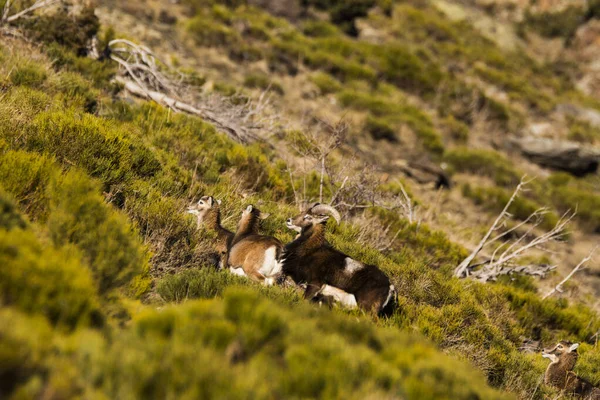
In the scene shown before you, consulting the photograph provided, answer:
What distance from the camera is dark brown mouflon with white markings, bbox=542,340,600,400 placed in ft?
18.4

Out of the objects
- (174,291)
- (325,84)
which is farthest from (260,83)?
(174,291)

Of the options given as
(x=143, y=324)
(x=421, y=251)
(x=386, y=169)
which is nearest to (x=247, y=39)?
(x=386, y=169)

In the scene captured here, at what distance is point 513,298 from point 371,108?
11.0 meters

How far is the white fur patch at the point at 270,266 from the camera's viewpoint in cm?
510

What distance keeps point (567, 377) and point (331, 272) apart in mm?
3353

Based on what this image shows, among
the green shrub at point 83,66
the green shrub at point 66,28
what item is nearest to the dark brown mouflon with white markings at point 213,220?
the green shrub at point 83,66

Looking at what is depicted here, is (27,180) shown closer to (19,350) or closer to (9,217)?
(9,217)

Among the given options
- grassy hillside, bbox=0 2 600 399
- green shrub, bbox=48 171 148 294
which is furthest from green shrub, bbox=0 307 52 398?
green shrub, bbox=48 171 148 294

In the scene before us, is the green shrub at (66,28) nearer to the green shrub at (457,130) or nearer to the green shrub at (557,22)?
the green shrub at (457,130)

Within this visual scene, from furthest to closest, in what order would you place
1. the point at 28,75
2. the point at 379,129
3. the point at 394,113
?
the point at 394,113 → the point at 379,129 → the point at 28,75

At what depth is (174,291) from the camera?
4262mm

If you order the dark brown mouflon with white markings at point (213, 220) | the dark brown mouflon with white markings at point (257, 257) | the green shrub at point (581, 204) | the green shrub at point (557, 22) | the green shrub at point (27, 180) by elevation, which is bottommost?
the green shrub at point (581, 204)

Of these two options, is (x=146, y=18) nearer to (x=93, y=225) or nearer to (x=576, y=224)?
(x=93, y=225)

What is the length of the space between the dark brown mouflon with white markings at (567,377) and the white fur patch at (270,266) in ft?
12.0
